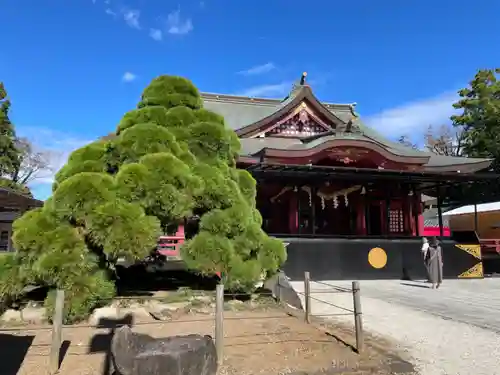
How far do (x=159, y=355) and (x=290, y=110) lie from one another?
15.3 meters

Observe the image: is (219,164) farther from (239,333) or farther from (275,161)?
(275,161)

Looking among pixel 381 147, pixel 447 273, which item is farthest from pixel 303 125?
pixel 447 273

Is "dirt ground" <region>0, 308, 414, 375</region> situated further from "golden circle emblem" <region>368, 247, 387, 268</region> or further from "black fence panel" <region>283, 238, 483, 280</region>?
"golden circle emblem" <region>368, 247, 387, 268</region>

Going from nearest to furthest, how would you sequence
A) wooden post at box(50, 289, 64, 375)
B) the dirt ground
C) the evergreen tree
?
1. wooden post at box(50, 289, 64, 375)
2. the dirt ground
3. the evergreen tree

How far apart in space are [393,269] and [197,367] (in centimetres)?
1207

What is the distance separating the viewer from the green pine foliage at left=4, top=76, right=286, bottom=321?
22.2ft

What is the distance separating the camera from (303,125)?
61.4 ft

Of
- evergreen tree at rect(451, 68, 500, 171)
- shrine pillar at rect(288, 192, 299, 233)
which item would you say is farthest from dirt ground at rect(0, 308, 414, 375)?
evergreen tree at rect(451, 68, 500, 171)

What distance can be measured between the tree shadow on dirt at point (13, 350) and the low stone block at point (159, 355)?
192 cm

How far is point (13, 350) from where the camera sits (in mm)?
5738

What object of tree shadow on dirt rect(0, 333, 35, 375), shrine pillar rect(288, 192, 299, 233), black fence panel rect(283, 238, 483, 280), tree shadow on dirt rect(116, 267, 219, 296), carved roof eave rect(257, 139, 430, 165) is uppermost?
carved roof eave rect(257, 139, 430, 165)

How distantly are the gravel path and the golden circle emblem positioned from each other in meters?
1.34

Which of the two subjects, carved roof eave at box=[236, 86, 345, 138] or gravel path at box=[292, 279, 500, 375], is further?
carved roof eave at box=[236, 86, 345, 138]

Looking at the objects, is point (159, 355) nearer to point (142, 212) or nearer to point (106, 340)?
point (106, 340)
